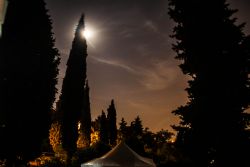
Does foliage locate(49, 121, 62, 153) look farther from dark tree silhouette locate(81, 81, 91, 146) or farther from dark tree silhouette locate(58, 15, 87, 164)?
dark tree silhouette locate(81, 81, 91, 146)

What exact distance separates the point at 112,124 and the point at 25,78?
45816 millimetres

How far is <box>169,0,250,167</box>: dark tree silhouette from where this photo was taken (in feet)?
58.4

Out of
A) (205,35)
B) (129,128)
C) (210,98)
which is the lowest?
(210,98)

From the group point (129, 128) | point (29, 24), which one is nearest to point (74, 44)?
point (29, 24)

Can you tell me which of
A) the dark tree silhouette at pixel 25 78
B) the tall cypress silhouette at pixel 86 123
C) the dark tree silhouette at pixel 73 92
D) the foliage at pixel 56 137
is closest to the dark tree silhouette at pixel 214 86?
the dark tree silhouette at pixel 25 78

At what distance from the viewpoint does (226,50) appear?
18.9 m

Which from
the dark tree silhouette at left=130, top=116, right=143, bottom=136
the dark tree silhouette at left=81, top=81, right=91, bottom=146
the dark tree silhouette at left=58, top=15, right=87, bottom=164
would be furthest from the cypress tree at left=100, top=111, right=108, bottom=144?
the dark tree silhouette at left=58, top=15, right=87, bottom=164

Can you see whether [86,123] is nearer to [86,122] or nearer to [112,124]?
[86,122]

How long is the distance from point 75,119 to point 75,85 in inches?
160

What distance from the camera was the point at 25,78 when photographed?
807 inches

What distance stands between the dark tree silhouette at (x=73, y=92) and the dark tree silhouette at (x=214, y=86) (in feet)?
64.4

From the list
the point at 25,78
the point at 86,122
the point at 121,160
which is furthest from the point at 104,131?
the point at 121,160

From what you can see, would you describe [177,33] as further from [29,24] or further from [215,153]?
[29,24]

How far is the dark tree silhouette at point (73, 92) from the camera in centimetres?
3597
